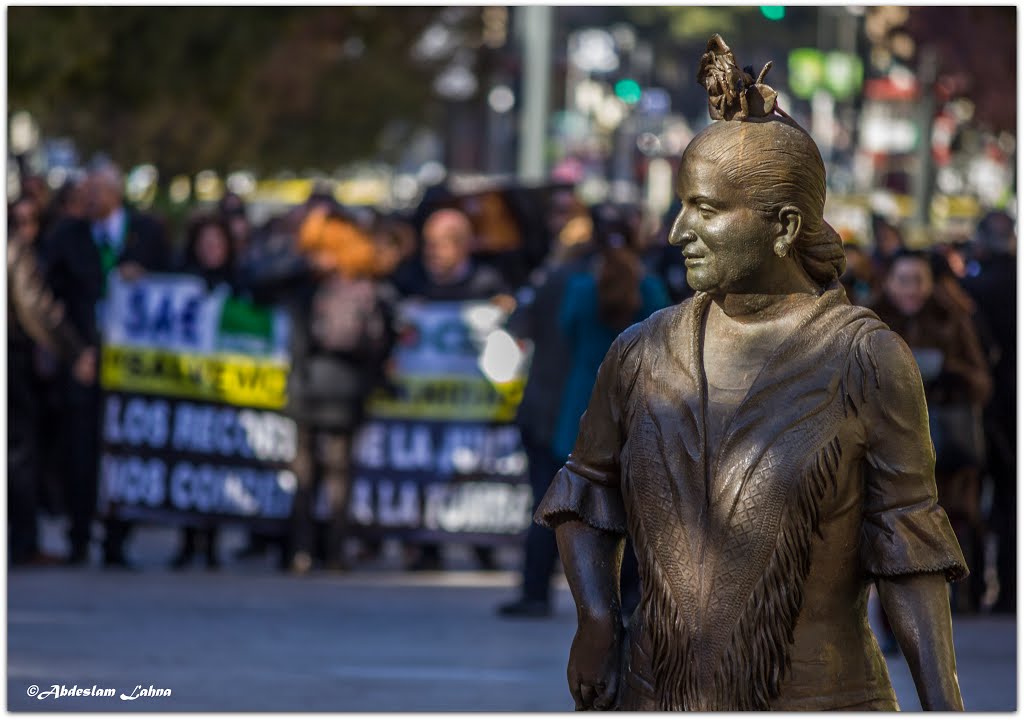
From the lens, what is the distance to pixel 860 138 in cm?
7019

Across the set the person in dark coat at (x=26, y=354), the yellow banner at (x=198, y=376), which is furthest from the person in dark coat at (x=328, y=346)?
the person in dark coat at (x=26, y=354)

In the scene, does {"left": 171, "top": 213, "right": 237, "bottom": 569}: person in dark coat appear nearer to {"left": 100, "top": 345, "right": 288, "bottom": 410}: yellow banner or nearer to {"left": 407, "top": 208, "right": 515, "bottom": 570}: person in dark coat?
{"left": 100, "top": 345, "right": 288, "bottom": 410}: yellow banner

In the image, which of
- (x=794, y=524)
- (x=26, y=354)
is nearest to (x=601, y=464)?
(x=794, y=524)

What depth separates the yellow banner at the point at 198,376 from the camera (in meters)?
13.5

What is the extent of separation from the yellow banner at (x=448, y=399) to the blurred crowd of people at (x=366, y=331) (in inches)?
7.5

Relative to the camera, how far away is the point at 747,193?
3779 mm

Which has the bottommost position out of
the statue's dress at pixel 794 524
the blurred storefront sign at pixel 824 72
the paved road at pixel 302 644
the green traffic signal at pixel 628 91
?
the paved road at pixel 302 644

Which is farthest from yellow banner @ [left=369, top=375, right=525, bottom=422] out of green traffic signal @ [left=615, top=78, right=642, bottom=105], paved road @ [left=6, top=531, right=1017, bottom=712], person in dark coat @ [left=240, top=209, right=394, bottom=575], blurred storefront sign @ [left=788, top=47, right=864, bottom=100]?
blurred storefront sign @ [left=788, top=47, right=864, bottom=100]

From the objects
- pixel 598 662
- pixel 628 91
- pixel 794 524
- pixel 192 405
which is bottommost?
pixel 192 405

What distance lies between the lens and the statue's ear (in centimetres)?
379

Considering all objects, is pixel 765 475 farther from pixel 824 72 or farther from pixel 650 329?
pixel 824 72

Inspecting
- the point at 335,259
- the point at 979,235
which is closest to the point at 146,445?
the point at 335,259

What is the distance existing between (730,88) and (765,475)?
61 centimetres

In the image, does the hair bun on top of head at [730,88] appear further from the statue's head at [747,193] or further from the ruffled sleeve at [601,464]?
the ruffled sleeve at [601,464]
